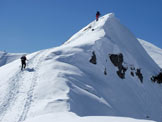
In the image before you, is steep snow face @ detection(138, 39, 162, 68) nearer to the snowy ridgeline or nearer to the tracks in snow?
the snowy ridgeline

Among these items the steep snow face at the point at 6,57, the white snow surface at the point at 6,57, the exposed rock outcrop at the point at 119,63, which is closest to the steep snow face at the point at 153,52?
the exposed rock outcrop at the point at 119,63

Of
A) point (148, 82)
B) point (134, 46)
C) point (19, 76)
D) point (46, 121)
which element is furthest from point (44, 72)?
point (134, 46)

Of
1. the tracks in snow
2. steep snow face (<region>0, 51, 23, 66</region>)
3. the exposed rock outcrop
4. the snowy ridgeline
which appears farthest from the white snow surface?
the tracks in snow

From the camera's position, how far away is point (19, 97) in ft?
55.4

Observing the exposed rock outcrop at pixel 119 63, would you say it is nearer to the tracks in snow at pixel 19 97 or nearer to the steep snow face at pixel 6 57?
the tracks in snow at pixel 19 97

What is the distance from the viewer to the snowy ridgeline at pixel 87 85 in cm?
1502

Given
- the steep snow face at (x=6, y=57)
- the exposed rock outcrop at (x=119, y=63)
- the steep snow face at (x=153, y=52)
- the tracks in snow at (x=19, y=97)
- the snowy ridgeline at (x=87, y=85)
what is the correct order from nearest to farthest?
the tracks in snow at (x=19, y=97), the snowy ridgeline at (x=87, y=85), the exposed rock outcrop at (x=119, y=63), the steep snow face at (x=153, y=52), the steep snow face at (x=6, y=57)

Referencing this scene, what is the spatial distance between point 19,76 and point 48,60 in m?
4.46

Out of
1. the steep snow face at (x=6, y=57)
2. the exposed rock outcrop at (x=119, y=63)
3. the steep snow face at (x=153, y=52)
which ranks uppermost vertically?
the steep snow face at (x=6, y=57)

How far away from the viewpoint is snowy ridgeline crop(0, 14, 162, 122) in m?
15.0

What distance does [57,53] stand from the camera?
87.1 feet

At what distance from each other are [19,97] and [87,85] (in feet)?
23.5

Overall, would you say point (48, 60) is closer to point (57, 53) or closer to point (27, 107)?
point (57, 53)

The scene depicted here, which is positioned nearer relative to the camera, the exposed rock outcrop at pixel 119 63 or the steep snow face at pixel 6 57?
the exposed rock outcrop at pixel 119 63
